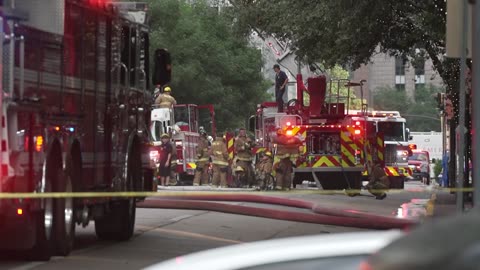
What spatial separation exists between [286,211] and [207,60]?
31229mm

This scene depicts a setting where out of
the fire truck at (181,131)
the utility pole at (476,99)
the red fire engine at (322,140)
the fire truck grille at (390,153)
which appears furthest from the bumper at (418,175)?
the utility pole at (476,99)

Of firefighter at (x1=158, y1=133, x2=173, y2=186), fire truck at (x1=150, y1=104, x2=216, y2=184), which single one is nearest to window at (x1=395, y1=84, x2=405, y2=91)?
fire truck at (x1=150, y1=104, x2=216, y2=184)

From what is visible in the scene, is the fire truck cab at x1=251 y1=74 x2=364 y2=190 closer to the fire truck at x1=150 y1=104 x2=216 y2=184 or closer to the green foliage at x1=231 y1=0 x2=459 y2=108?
the green foliage at x1=231 y1=0 x2=459 y2=108

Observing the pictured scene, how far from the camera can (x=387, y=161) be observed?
28.8m

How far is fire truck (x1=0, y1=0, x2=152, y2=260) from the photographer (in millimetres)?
9203

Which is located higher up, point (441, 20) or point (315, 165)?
point (441, 20)

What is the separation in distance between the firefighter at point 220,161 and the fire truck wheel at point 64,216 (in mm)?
17348

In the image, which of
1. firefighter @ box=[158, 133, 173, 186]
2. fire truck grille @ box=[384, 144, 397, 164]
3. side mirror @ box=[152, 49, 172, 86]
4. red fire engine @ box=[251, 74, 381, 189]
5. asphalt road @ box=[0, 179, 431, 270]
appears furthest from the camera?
fire truck grille @ box=[384, 144, 397, 164]

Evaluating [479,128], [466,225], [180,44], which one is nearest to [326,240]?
[466,225]

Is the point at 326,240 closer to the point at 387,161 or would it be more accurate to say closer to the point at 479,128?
the point at 479,128

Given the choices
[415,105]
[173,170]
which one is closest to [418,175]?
[173,170]

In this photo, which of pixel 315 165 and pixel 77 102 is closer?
pixel 77 102

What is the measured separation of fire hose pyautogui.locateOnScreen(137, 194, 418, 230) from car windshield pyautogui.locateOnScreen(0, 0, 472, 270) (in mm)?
35

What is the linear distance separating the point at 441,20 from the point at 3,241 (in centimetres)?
1216
